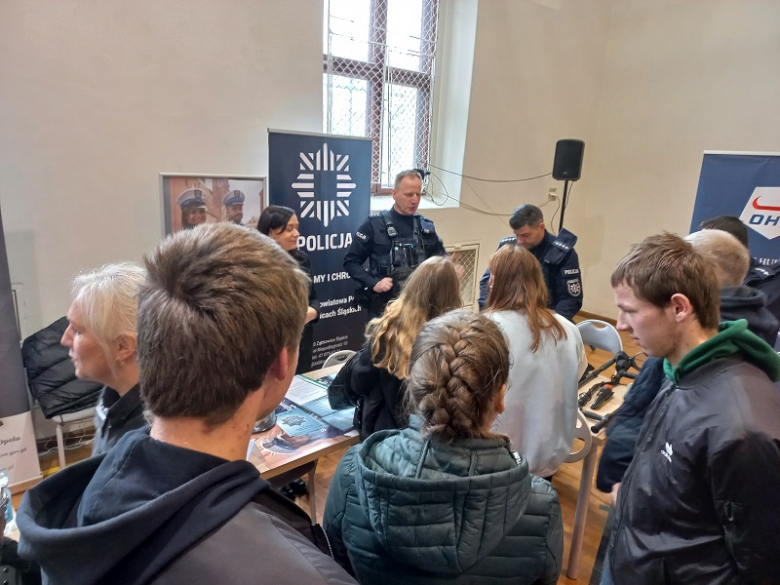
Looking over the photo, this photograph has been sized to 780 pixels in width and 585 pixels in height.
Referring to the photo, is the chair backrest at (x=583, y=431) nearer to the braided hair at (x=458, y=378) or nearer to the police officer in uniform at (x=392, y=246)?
the braided hair at (x=458, y=378)

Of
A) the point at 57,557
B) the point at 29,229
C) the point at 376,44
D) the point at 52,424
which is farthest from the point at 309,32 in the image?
the point at 57,557

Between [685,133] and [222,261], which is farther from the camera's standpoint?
[685,133]

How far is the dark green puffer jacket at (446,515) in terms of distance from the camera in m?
1.01

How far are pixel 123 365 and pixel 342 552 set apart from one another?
722 millimetres

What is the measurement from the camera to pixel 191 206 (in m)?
3.12

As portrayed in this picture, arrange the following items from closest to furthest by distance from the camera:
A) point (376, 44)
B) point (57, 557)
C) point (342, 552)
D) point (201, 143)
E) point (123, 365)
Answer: point (57, 557), point (123, 365), point (342, 552), point (201, 143), point (376, 44)

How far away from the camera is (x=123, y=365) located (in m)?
1.14

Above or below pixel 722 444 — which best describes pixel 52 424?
below

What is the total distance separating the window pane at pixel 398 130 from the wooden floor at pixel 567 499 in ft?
9.29

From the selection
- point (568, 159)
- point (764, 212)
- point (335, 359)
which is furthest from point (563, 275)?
point (568, 159)

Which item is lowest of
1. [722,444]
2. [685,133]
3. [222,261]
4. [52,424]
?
[52,424]

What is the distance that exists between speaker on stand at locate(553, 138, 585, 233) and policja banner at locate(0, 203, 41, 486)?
4.86 m

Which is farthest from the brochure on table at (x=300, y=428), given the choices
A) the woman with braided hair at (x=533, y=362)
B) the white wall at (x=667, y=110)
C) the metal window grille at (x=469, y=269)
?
the white wall at (x=667, y=110)

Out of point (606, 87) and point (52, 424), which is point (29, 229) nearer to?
point (52, 424)
